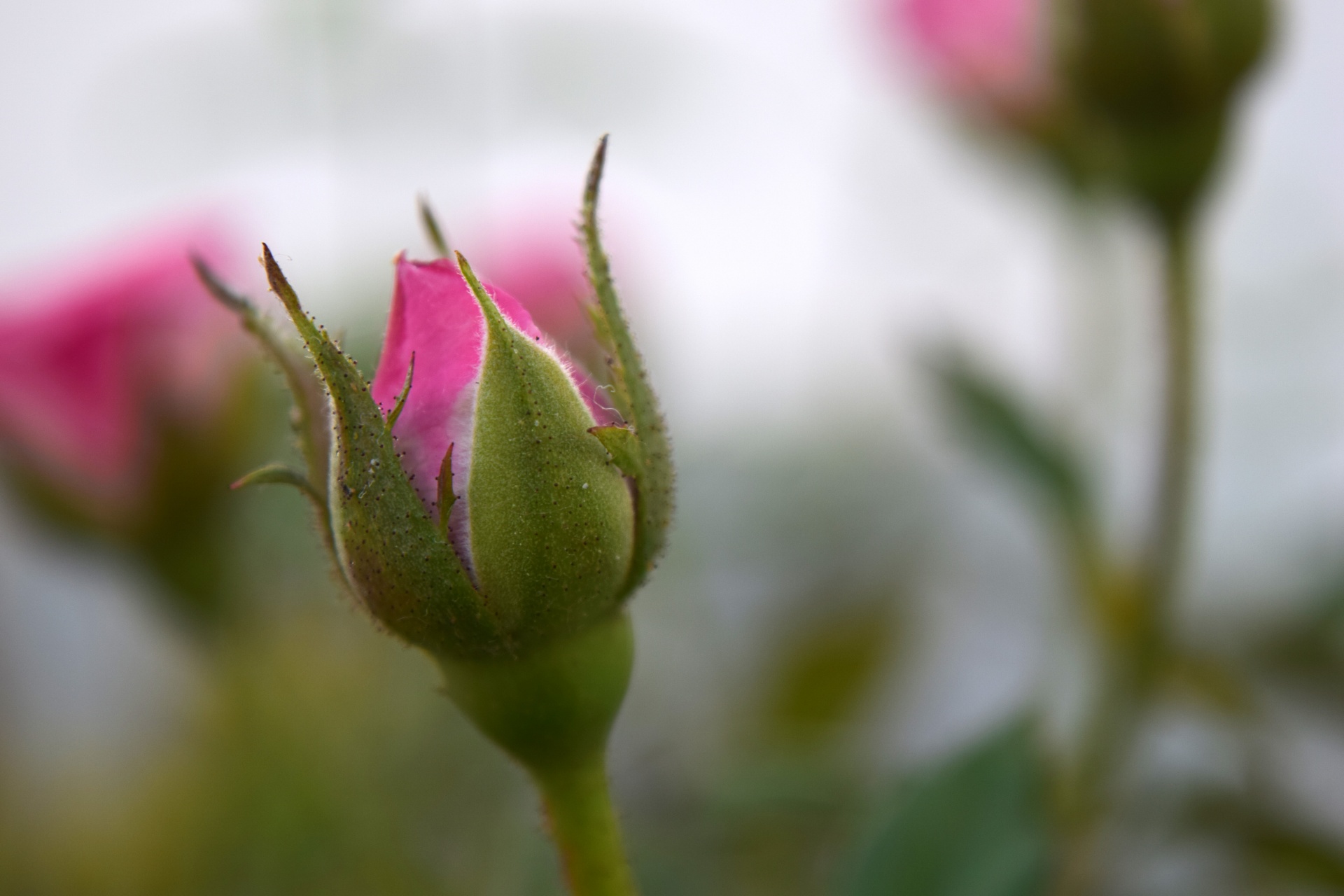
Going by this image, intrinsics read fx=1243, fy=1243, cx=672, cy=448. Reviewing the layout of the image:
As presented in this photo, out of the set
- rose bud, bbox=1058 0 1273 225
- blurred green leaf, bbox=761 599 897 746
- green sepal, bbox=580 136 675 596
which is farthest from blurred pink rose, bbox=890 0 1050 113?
green sepal, bbox=580 136 675 596

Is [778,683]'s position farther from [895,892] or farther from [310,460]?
[310,460]

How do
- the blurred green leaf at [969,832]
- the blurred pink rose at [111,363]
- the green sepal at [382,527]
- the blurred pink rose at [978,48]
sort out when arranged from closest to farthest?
1. the green sepal at [382,527]
2. the blurred green leaf at [969,832]
3. the blurred pink rose at [111,363]
4. the blurred pink rose at [978,48]

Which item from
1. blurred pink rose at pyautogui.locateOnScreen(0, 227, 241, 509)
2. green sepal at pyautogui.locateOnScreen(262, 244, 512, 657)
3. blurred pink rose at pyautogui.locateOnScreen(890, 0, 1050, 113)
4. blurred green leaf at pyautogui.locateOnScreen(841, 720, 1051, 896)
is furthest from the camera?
blurred pink rose at pyautogui.locateOnScreen(890, 0, 1050, 113)

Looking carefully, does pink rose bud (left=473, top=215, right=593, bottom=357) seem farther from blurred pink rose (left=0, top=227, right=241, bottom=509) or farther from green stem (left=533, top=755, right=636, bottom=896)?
green stem (left=533, top=755, right=636, bottom=896)

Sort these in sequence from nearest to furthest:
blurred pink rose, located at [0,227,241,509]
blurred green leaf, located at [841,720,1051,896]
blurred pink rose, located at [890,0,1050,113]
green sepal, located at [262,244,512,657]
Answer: green sepal, located at [262,244,512,657] → blurred green leaf, located at [841,720,1051,896] → blurred pink rose, located at [0,227,241,509] → blurred pink rose, located at [890,0,1050,113]

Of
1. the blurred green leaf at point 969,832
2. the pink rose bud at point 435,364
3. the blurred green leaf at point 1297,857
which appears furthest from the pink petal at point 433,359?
the blurred green leaf at point 1297,857

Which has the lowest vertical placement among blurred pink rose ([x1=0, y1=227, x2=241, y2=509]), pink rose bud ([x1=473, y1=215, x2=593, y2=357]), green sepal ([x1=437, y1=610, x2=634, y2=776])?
green sepal ([x1=437, y1=610, x2=634, y2=776])

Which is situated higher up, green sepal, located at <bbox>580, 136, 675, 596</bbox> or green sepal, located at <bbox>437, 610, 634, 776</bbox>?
green sepal, located at <bbox>580, 136, 675, 596</bbox>

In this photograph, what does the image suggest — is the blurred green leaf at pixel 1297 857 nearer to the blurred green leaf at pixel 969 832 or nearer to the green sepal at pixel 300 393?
the blurred green leaf at pixel 969 832

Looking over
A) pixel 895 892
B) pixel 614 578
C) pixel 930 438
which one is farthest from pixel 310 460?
pixel 930 438
